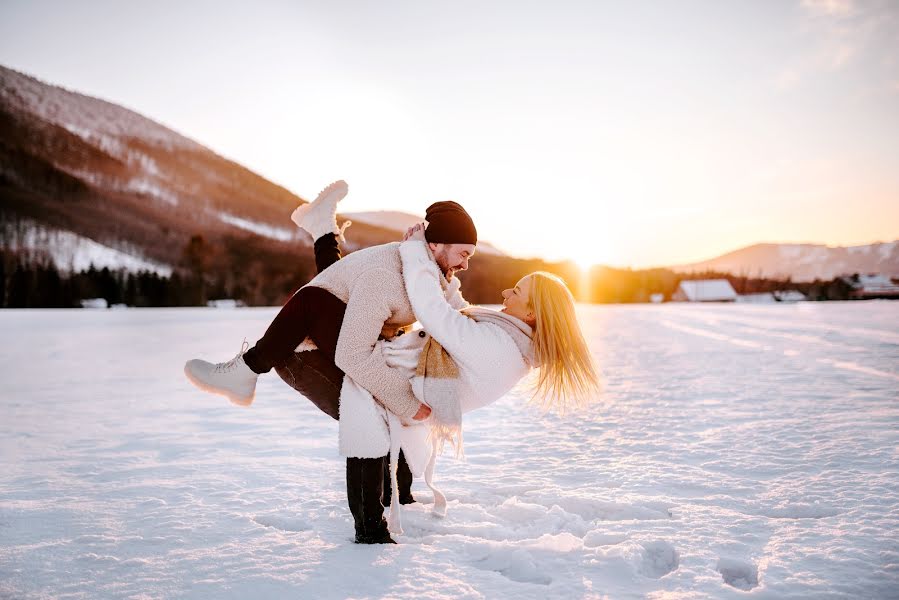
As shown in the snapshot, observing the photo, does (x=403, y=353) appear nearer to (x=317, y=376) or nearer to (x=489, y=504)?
(x=317, y=376)

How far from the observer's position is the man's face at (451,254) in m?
2.76

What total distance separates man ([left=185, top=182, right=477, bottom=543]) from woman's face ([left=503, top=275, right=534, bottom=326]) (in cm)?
30

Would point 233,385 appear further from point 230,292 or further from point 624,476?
point 230,292

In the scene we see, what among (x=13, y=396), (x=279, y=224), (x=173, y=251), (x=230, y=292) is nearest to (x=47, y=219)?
(x=173, y=251)

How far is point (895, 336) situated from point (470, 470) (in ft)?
50.5

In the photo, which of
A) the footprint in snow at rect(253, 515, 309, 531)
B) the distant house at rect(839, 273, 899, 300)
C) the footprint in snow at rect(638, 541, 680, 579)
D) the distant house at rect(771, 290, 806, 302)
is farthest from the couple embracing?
the distant house at rect(771, 290, 806, 302)

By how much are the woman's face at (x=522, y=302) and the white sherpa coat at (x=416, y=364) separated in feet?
0.59

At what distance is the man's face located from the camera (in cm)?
276

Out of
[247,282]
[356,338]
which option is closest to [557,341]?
[356,338]

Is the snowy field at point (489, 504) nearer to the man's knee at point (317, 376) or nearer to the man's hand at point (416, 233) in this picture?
the man's knee at point (317, 376)

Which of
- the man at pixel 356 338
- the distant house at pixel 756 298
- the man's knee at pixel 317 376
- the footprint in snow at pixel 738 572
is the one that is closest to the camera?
the footprint in snow at pixel 738 572

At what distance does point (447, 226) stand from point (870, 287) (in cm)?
11644

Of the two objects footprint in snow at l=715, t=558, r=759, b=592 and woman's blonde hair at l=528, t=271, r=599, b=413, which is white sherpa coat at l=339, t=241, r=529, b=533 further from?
footprint in snow at l=715, t=558, r=759, b=592

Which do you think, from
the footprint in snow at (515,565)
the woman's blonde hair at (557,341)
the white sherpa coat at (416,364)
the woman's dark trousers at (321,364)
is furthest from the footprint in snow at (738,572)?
the woman's dark trousers at (321,364)
